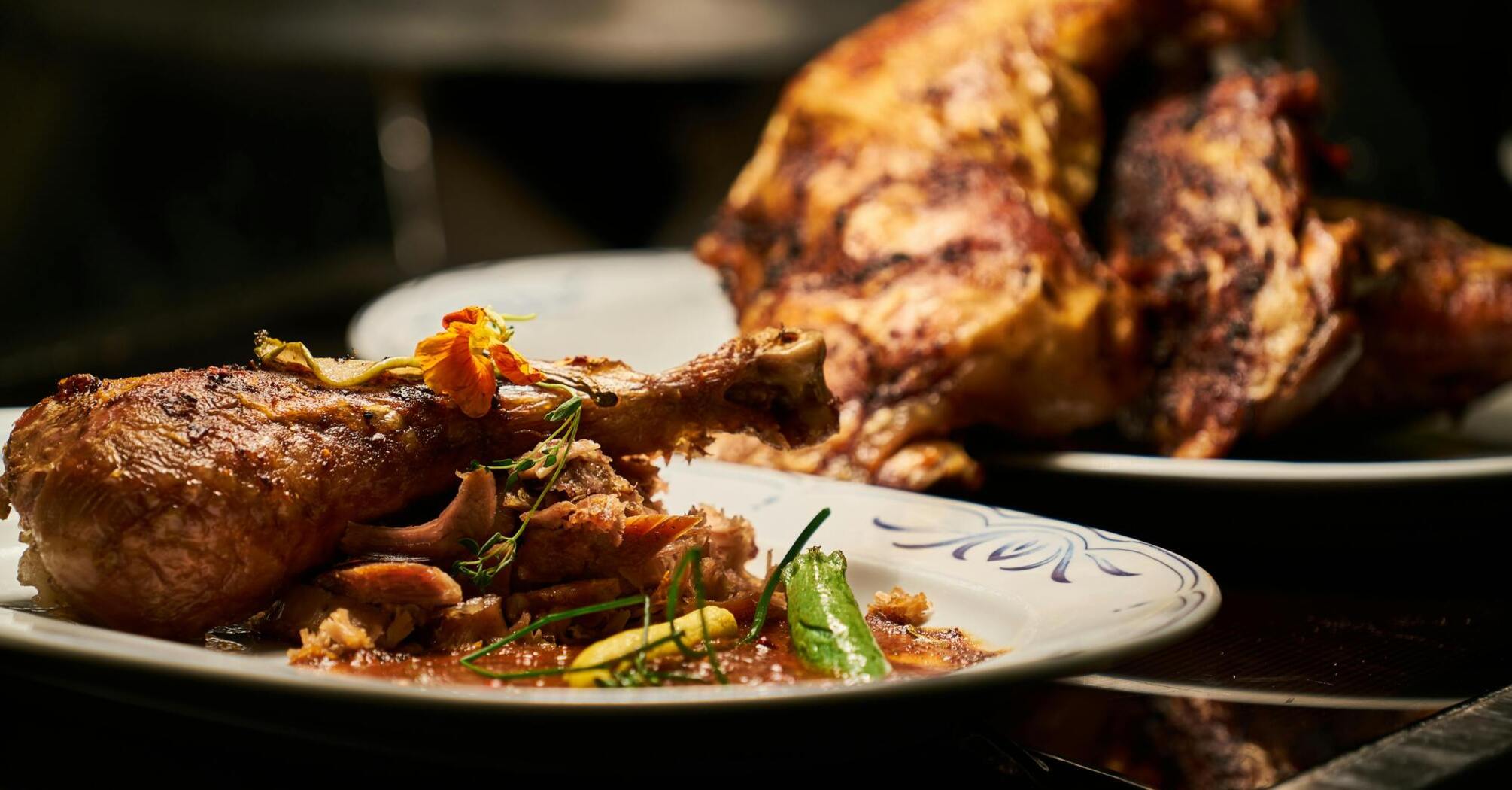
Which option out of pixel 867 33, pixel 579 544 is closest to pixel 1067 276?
pixel 867 33

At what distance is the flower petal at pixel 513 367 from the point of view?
166cm

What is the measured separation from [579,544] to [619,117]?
192 inches

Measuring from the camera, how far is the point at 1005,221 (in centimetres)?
248

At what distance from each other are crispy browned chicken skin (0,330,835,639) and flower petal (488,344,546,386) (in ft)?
0.06

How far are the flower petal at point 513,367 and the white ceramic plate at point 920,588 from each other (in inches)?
15.3

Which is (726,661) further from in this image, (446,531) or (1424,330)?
(1424,330)

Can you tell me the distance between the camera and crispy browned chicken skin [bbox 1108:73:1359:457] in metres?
2.48

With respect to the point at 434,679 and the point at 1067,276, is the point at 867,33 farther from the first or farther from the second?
the point at 434,679

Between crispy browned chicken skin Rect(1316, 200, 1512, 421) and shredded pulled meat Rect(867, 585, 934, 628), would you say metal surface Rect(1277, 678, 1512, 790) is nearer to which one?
shredded pulled meat Rect(867, 585, 934, 628)

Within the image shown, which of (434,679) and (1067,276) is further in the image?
(1067,276)

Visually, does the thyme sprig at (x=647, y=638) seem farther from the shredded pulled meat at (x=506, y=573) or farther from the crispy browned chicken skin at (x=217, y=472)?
the crispy browned chicken skin at (x=217, y=472)

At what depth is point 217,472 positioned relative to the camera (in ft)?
4.76

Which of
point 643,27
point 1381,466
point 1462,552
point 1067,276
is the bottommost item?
point 1462,552

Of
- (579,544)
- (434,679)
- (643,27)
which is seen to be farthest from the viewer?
(643,27)
